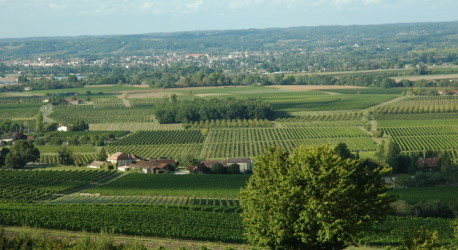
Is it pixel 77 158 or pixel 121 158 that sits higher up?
pixel 121 158

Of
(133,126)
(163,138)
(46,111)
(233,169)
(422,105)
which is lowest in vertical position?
(46,111)

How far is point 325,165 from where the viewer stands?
21.6 meters

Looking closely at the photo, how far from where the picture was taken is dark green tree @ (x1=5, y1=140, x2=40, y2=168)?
49.9 m

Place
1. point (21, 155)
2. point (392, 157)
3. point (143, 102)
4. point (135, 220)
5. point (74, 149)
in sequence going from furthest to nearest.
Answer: point (143, 102) < point (74, 149) < point (21, 155) < point (392, 157) < point (135, 220)

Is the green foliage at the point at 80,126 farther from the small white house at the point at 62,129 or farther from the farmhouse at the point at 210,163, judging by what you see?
the farmhouse at the point at 210,163

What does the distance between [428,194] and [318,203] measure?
63.4 feet

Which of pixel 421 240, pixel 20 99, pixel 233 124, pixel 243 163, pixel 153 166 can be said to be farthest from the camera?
pixel 20 99

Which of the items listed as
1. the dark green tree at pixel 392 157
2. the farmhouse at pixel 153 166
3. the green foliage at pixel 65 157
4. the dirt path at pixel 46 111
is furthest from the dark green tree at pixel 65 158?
the dirt path at pixel 46 111

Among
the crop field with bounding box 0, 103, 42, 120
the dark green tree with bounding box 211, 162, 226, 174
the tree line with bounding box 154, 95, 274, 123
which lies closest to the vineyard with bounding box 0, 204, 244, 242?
the dark green tree with bounding box 211, 162, 226, 174

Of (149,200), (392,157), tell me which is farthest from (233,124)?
(149,200)

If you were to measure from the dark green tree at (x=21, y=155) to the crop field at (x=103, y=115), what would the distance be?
69.8 feet

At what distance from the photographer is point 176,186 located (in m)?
41.7

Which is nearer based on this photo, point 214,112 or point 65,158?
point 65,158

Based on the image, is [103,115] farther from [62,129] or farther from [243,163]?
[243,163]
